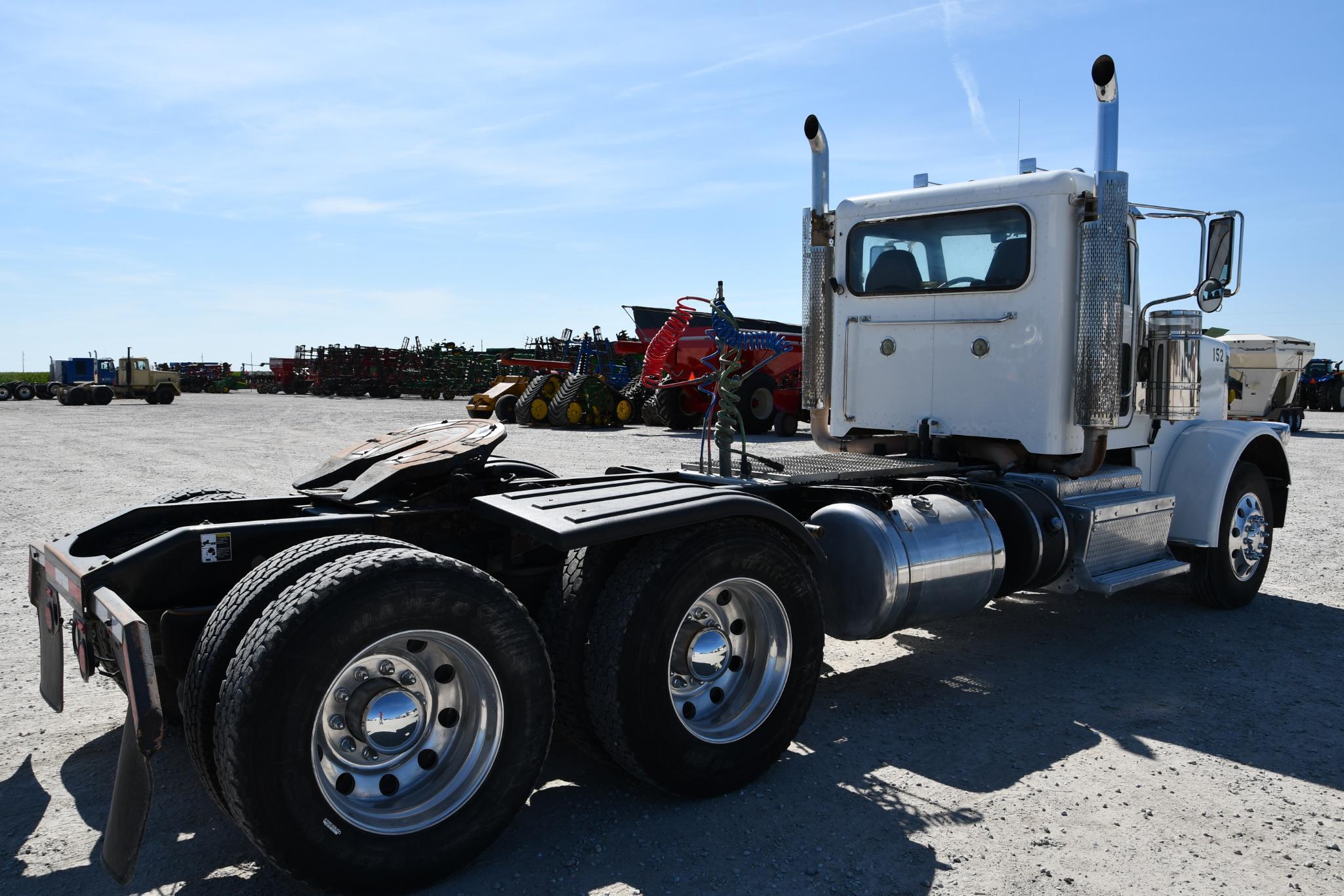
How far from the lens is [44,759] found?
Result: 13.3 feet

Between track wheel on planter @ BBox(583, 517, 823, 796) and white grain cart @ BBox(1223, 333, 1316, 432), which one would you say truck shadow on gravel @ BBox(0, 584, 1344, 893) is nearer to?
track wheel on planter @ BBox(583, 517, 823, 796)

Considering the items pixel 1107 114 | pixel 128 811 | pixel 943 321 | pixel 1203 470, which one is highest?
pixel 1107 114

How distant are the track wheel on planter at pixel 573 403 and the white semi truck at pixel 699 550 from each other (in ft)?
60.2

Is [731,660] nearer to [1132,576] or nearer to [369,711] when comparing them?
[369,711]

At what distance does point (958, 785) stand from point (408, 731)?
7.19 ft

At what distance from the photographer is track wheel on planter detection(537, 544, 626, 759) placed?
3705 mm

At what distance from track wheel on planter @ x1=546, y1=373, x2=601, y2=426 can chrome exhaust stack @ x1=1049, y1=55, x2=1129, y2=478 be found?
19.9 meters

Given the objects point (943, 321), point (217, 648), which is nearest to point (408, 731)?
point (217, 648)

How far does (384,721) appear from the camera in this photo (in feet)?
10.3

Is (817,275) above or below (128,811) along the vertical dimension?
above

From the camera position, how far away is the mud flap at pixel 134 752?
2758 millimetres

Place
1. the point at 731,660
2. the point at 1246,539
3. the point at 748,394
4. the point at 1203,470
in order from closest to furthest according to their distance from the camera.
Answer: the point at 731,660
the point at 1203,470
the point at 1246,539
the point at 748,394

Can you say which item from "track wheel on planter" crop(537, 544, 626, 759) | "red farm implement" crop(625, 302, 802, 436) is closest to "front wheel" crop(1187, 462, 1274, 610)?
"track wheel on planter" crop(537, 544, 626, 759)

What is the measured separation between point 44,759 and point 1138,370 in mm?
6519
